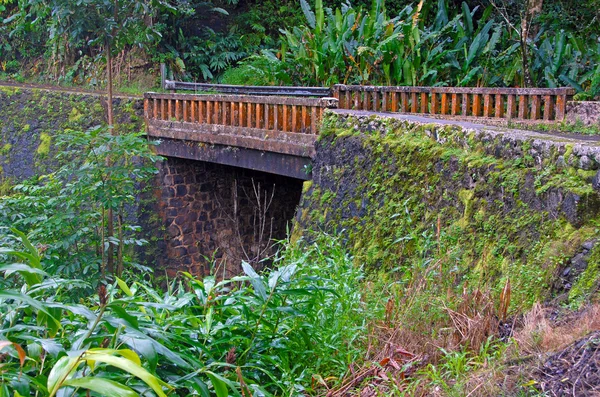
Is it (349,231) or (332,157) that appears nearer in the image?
(349,231)

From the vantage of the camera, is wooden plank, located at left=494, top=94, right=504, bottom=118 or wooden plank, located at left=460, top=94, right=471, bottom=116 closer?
wooden plank, located at left=494, top=94, right=504, bottom=118

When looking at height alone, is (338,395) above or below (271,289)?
below

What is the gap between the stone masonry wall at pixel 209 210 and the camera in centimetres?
1214

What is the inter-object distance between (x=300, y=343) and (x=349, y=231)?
3295 millimetres

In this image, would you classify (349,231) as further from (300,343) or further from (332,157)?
(300,343)

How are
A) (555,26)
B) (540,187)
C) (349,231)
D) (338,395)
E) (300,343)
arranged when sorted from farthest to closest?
(555,26), (349,231), (540,187), (300,343), (338,395)

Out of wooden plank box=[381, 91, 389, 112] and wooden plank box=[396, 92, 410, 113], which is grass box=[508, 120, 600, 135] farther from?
wooden plank box=[381, 91, 389, 112]

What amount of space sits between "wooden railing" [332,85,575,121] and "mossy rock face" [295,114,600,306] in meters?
1.91

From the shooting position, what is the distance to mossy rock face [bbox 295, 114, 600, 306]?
4.50 meters

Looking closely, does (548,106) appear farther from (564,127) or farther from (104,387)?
(104,387)

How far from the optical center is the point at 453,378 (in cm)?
358

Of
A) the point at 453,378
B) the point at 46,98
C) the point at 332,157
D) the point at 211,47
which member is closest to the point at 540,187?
the point at 453,378

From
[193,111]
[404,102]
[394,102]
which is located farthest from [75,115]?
[404,102]

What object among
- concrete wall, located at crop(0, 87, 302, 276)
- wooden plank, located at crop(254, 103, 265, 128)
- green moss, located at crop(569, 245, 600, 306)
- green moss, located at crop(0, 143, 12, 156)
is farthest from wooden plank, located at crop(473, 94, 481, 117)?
green moss, located at crop(0, 143, 12, 156)
